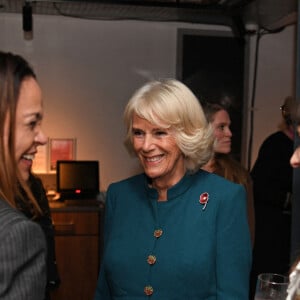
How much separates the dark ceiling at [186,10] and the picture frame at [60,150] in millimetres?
1135

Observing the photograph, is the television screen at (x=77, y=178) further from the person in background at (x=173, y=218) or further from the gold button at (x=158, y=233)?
the gold button at (x=158, y=233)

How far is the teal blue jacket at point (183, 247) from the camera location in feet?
5.30

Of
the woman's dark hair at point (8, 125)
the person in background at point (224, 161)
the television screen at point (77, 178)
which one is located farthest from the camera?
the television screen at point (77, 178)

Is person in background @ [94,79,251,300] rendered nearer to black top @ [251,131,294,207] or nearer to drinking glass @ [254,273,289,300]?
drinking glass @ [254,273,289,300]

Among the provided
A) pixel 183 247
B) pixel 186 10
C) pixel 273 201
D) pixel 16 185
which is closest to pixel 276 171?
pixel 273 201

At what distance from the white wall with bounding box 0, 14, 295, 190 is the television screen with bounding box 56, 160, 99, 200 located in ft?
0.72

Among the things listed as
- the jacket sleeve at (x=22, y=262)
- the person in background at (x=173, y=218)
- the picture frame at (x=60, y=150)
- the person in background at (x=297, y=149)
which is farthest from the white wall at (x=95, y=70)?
the jacket sleeve at (x=22, y=262)

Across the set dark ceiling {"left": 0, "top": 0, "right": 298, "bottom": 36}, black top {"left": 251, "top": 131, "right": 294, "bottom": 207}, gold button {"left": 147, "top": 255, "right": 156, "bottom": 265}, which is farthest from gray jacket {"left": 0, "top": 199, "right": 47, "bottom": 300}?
dark ceiling {"left": 0, "top": 0, "right": 298, "bottom": 36}

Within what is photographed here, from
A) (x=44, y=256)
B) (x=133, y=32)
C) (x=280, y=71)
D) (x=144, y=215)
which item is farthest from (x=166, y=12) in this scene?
(x=44, y=256)

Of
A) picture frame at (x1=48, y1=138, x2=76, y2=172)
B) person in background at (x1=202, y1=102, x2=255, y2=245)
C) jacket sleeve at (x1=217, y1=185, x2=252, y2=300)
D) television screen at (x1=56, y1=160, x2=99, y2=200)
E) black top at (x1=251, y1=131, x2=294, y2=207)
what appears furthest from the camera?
picture frame at (x1=48, y1=138, x2=76, y2=172)

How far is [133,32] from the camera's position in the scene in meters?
4.63

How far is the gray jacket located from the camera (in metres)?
0.93

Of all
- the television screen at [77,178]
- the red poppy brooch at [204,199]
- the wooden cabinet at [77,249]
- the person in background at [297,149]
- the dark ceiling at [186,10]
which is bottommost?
the wooden cabinet at [77,249]

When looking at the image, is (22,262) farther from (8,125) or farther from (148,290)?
(148,290)
